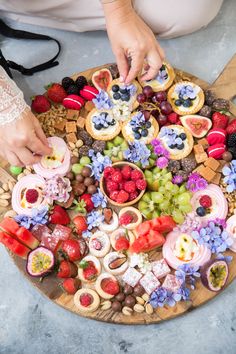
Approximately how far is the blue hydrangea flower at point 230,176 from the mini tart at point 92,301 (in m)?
0.63

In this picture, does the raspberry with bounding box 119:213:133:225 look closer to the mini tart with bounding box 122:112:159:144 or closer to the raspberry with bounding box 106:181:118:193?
the raspberry with bounding box 106:181:118:193

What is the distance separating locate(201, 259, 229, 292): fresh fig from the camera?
72.9 inches

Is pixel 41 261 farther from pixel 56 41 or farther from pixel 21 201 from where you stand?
pixel 56 41

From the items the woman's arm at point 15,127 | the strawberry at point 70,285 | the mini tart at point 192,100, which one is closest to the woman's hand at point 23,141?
the woman's arm at point 15,127

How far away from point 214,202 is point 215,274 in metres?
0.27

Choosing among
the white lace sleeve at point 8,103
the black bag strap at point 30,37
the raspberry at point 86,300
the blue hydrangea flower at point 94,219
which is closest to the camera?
the white lace sleeve at point 8,103

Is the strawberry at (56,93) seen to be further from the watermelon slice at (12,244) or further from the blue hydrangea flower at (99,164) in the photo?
the watermelon slice at (12,244)

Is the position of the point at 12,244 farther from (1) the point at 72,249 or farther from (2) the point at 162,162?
(2) the point at 162,162

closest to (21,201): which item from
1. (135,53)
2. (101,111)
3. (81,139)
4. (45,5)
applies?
(81,139)

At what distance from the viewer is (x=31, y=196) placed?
6.40ft

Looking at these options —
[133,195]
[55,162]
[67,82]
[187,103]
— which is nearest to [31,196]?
[55,162]

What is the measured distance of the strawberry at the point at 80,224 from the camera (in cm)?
194

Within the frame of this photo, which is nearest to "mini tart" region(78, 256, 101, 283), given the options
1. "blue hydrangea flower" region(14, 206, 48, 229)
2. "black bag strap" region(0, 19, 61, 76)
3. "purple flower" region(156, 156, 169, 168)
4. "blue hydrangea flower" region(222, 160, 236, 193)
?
"blue hydrangea flower" region(14, 206, 48, 229)

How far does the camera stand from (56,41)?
2.44 metres
